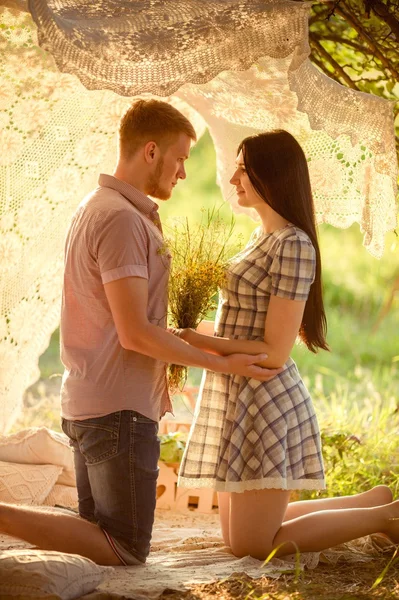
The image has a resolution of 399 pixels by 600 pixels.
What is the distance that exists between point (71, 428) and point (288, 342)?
0.93m

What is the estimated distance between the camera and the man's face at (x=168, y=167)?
3785 mm

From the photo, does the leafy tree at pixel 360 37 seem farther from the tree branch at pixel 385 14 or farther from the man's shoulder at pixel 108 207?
the man's shoulder at pixel 108 207

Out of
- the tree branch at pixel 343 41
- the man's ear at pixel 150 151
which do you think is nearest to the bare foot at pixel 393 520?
the man's ear at pixel 150 151

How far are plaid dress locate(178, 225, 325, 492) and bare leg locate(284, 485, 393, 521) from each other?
0.99ft

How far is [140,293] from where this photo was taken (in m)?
3.58

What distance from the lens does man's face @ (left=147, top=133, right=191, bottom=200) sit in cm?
379

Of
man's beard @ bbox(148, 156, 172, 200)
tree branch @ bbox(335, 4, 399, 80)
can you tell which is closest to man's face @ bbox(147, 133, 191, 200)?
man's beard @ bbox(148, 156, 172, 200)

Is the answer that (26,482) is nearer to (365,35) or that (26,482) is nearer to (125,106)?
(125,106)

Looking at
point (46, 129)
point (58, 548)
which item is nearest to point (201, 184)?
point (46, 129)

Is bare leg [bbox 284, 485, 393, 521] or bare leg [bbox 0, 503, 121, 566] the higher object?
bare leg [bbox 284, 485, 393, 521]

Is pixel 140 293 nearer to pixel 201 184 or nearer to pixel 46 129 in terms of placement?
pixel 46 129

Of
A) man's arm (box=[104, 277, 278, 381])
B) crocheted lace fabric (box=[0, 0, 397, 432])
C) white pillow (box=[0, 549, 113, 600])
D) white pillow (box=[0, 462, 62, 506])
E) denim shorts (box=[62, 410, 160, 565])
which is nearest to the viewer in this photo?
white pillow (box=[0, 549, 113, 600])

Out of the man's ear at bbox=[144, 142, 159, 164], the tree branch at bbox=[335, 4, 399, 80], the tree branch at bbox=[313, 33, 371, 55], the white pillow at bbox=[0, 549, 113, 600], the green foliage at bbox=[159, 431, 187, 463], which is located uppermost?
the tree branch at bbox=[313, 33, 371, 55]

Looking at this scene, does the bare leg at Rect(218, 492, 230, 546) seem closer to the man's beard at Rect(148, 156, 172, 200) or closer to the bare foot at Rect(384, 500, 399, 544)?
the bare foot at Rect(384, 500, 399, 544)
